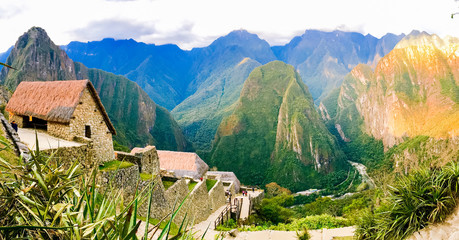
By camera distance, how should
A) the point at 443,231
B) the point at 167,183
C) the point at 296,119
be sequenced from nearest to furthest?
the point at 443,231, the point at 167,183, the point at 296,119

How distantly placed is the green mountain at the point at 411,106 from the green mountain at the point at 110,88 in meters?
88.4

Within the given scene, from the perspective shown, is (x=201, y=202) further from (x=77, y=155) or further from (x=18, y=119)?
(x=18, y=119)

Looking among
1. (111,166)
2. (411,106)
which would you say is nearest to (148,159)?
(111,166)

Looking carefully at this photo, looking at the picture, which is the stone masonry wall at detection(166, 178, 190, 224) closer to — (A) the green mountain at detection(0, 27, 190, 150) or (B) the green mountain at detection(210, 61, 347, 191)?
Result: (A) the green mountain at detection(0, 27, 190, 150)

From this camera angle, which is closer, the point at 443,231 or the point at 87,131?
the point at 443,231

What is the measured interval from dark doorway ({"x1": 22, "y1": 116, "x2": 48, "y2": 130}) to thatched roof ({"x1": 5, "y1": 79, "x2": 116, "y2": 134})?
330mm

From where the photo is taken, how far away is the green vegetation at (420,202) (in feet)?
20.8

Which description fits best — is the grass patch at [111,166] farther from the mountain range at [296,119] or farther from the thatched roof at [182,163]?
the mountain range at [296,119]

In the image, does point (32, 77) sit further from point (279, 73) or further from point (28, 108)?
point (279, 73)

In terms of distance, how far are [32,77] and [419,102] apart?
146 metres

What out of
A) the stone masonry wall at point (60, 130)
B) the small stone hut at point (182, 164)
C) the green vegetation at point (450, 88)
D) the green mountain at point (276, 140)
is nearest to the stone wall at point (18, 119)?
the stone masonry wall at point (60, 130)

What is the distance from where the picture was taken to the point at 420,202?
6875 millimetres

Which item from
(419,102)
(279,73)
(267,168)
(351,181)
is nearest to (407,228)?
(351,181)

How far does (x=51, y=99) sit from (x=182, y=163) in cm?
2106
